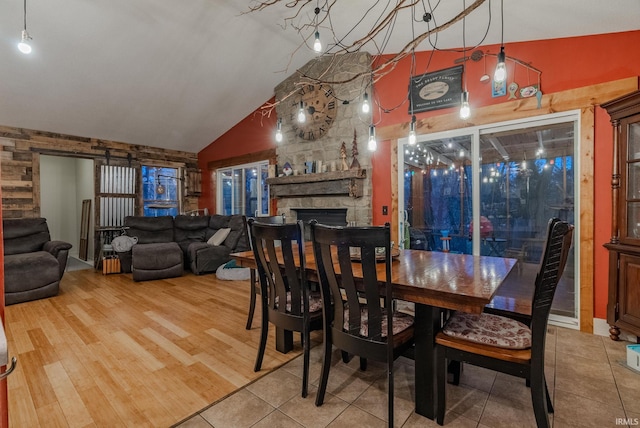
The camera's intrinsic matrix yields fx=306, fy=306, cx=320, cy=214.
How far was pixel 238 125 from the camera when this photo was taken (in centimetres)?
635

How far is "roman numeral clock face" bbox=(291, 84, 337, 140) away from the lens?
189 inches

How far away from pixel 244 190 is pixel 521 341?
18.6ft

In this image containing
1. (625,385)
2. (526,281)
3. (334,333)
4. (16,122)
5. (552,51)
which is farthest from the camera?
(16,122)

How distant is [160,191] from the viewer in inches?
265

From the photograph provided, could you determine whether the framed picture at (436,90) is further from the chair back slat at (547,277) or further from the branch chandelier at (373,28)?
the chair back slat at (547,277)

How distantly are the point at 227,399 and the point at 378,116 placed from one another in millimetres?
3712

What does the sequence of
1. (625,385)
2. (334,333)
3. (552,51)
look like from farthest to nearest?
(552,51)
(625,385)
(334,333)

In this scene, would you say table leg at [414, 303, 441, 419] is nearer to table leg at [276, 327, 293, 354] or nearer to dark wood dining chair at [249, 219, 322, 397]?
dark wood dining chair at [249, 219, 322, 397]

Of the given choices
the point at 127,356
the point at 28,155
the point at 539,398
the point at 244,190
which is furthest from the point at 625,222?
the point at 28,155

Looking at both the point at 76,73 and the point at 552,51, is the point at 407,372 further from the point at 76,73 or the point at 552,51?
the point at 76,73

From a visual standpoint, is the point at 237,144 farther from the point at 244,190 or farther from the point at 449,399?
the point at 449,399

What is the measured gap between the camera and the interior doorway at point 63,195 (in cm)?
666

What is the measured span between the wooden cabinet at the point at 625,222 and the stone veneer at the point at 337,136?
252 centimetres

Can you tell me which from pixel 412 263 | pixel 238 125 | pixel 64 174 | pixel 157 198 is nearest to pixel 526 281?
pixel 412 263
